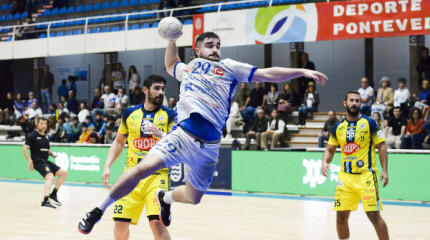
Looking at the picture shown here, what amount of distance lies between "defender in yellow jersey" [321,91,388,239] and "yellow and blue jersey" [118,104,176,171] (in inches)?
101

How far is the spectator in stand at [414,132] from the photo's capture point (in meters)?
18.1

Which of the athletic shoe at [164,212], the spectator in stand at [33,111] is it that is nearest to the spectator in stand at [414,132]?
the athletic shoe at [164,212]

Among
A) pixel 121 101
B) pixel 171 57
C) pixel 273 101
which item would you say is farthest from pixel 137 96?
pixel 171 57

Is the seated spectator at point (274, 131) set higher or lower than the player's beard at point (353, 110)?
lower

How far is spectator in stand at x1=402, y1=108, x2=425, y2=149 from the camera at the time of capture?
59.3 ft

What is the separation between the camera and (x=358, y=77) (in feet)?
87.1

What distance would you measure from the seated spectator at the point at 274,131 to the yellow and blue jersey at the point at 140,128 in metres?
12.4

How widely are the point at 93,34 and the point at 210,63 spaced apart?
77.1 feet

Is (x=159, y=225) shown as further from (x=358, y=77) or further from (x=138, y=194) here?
(x=358, y=77)

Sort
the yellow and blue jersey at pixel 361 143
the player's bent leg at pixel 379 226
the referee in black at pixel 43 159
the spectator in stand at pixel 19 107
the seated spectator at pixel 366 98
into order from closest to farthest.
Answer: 1. the player's bent leg at pixel 379 226
2. the yellow and blue jersey at pixel 361 143
3. the referee in black at pixel 43 159
4. the seated spectator at pixel 366 98
5. the spectator in stand at pixel 19 107

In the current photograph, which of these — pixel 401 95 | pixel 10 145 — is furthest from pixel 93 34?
pixel 401 95

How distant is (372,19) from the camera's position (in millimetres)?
20984

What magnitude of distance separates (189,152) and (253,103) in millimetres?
16751

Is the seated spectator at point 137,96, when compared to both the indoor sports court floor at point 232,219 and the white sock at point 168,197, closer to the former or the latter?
the indoor sports court floor at point 232,219
